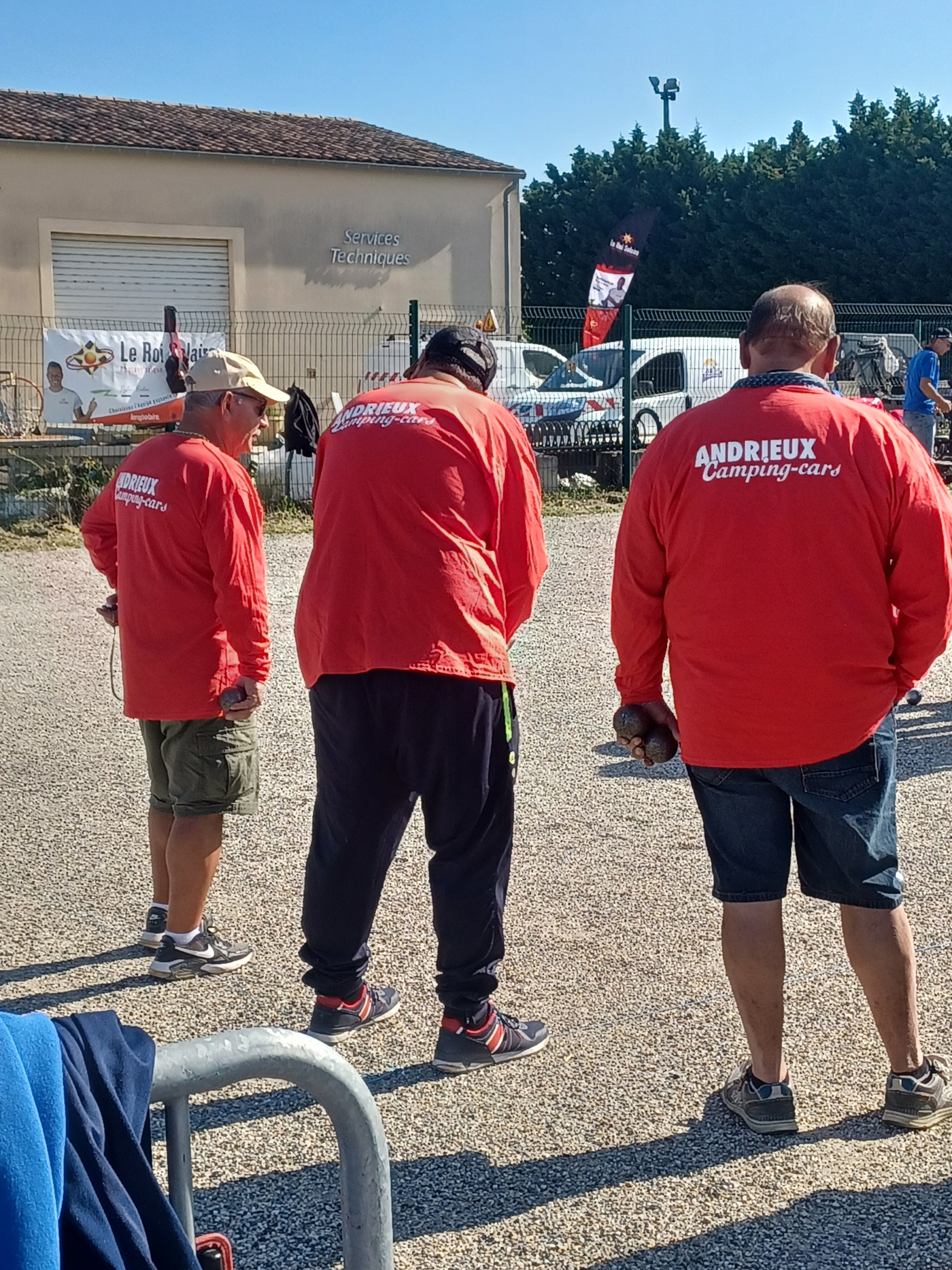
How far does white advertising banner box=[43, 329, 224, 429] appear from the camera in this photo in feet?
48.4

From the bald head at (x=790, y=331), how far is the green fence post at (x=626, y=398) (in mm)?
13569

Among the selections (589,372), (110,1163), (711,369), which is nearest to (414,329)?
(589,372)

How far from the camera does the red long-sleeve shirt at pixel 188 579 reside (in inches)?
155

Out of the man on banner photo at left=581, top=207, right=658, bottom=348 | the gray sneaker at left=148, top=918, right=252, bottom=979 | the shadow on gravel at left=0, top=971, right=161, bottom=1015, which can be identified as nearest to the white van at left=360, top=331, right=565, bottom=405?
the man on banner photo at left=581, top=207, right=658, bottom=348

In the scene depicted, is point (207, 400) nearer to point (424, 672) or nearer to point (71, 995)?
point (424, 672)

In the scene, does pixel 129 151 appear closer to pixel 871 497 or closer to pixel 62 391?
pixel 62 391

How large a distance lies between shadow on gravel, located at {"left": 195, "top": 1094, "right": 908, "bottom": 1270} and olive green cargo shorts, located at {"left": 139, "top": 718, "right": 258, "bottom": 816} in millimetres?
1204

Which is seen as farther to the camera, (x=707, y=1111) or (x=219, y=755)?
(x=219, y=755)

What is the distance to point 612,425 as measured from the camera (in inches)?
693

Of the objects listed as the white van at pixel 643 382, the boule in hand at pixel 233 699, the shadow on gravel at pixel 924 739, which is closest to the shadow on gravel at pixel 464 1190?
the boule in hand at pixel 233 699

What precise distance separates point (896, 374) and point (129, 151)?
598 inches

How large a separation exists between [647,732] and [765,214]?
4417cm

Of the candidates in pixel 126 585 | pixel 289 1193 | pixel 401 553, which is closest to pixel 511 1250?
pixel 289 1193

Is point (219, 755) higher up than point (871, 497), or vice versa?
point (871, 497)
